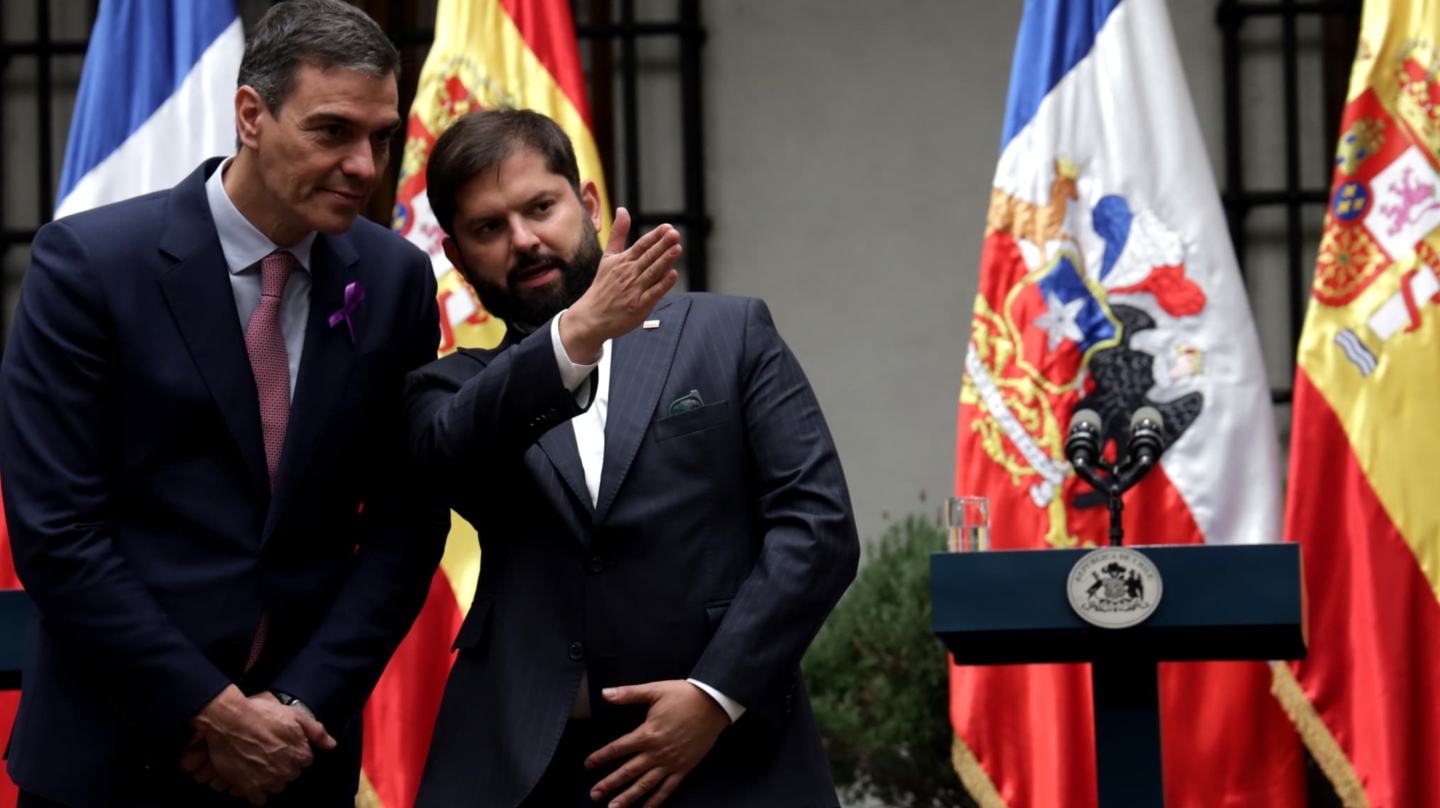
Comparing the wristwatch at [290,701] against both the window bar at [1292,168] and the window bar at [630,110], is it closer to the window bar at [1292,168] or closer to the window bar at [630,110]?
the window bar at [630,110]

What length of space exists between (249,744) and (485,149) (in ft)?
2.25

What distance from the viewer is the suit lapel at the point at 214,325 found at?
1.74m

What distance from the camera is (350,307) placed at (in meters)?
1.85

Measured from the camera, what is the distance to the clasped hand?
167 centimetres

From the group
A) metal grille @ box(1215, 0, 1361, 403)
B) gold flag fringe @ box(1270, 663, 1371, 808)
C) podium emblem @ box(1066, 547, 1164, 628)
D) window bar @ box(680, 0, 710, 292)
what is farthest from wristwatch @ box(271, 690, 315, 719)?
metal grille @ box(1215, 0, 1361, 403)

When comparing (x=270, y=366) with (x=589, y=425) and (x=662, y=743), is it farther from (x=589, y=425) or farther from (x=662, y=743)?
(x=662, y=743)

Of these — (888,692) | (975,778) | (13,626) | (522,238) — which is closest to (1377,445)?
(975,778)

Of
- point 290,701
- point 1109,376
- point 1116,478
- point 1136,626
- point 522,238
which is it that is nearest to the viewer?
point 290,701

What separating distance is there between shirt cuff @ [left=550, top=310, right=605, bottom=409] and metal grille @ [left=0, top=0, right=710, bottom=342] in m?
3.34

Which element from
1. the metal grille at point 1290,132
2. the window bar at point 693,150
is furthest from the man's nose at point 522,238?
the metal grille at point 1290,132

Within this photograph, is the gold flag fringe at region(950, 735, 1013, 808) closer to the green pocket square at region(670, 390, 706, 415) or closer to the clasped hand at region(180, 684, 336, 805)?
the green pocket square at region(670, 390, 706, 415)

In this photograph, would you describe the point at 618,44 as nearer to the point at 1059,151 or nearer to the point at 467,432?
the point at 1059,151

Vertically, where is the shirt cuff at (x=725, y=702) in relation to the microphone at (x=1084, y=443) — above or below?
below

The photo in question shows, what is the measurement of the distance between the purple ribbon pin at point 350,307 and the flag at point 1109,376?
77.6 inches
